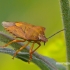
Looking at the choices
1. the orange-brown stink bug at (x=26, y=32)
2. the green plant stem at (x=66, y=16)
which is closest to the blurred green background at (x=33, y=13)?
the orange-brown stink bug at (x=26, y=32)

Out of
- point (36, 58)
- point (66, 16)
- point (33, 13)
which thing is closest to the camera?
point (66, 16)

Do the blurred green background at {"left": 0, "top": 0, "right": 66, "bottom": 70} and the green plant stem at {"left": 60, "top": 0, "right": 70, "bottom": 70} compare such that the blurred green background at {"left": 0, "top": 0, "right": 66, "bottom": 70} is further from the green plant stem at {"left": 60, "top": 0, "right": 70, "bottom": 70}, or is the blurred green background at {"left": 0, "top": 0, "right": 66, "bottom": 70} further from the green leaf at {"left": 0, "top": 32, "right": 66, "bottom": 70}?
the green plant stem at {"left": 60, "top": 0, "right": 70, "bottom": 70}

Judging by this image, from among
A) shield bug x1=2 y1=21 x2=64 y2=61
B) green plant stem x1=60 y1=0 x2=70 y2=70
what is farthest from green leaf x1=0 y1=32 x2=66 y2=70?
green plant stem x1=60 y1=0 x2=70 y2=70

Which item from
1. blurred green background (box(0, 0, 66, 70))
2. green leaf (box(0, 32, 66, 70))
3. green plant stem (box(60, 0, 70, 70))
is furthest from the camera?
blurred green background (box(0, 0, 66, 70))

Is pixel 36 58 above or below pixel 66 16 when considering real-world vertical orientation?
below

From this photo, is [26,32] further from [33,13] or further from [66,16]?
[33,13]

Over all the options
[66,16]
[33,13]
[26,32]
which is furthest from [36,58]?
[33,13]

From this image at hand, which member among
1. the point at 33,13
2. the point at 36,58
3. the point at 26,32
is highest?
the point at 33,13

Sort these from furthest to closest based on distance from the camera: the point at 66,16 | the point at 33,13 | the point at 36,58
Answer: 1. the point at 33,13
2. the point at 36,58
3. the point at 66,16

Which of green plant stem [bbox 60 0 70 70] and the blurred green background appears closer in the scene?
green plant stem [bbox 60 0 70 70]

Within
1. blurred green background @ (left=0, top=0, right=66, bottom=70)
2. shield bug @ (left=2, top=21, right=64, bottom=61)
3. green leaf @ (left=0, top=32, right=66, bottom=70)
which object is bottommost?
green leaf @ (left=0, top=32, right=66, bottom=70)

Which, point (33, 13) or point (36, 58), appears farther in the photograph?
point (33, 13)

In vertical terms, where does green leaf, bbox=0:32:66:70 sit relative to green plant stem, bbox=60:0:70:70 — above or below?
below
